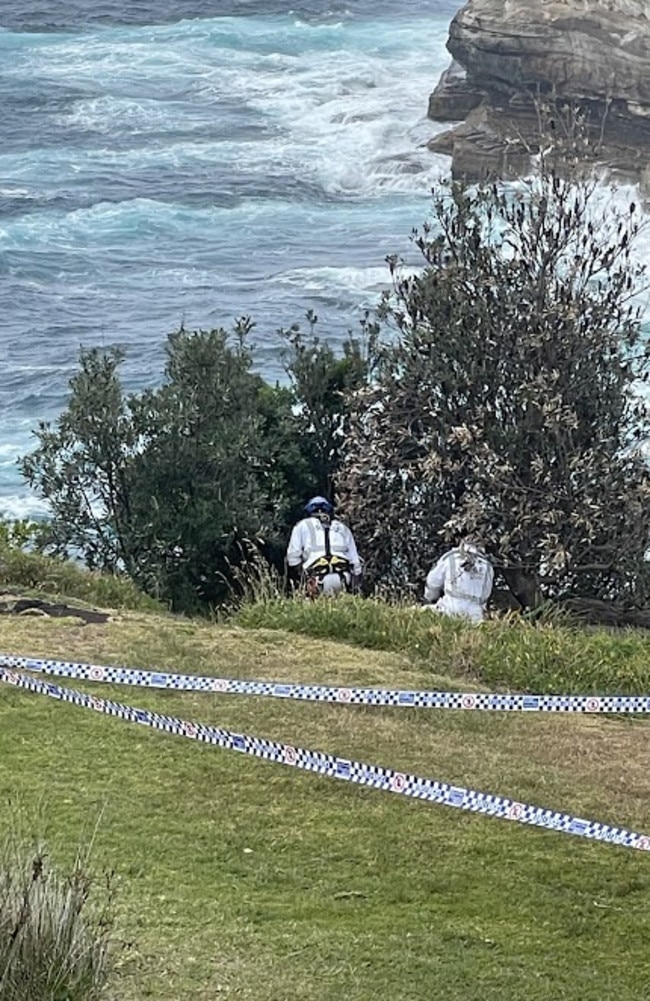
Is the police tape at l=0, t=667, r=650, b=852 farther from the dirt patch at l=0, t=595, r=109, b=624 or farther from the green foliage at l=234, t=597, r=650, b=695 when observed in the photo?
the dirt patch at l=0, t=595, r=109, b=624

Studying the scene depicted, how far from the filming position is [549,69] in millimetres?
55188

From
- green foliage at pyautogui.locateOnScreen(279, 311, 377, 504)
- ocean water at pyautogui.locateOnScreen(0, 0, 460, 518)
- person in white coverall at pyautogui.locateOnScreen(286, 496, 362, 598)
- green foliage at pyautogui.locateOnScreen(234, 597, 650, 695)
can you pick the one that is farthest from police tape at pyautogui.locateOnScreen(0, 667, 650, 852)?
ocean water at pyautogui.locateOnScreen(0, 0, 460, 518)

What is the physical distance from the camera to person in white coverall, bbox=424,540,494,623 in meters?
13.4

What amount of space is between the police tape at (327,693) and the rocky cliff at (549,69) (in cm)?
4356

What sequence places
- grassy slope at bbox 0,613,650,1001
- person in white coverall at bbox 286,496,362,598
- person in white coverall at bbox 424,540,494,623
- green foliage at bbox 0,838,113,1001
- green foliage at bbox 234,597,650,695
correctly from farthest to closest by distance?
person in white coverall at bbox 286,496,362,598, person in white coverall at bbox 424,540,494,623, green foliage at bbox 234,597,650,695, grassy slope at bbox 0,613,650,1001, green foliage at bbox 0,838,113,1001

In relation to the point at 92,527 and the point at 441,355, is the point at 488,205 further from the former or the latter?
the point at 92,527

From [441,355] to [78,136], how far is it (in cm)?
4801

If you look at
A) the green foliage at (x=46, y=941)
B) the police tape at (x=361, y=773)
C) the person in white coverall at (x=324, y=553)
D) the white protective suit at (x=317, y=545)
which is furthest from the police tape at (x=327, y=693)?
the white protective suit at (x=317, y=545)

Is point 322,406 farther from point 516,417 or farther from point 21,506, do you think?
point 21,506

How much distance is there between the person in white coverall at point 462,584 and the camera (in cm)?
1335

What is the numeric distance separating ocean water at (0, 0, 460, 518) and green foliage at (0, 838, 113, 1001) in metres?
24.7

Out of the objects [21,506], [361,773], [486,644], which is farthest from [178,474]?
[21,506]

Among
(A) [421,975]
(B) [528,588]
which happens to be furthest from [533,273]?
(A) [421,975]

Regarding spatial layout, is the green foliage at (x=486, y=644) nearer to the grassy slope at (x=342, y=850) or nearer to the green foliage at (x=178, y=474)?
the grassy slope at (x=342, y=850)
